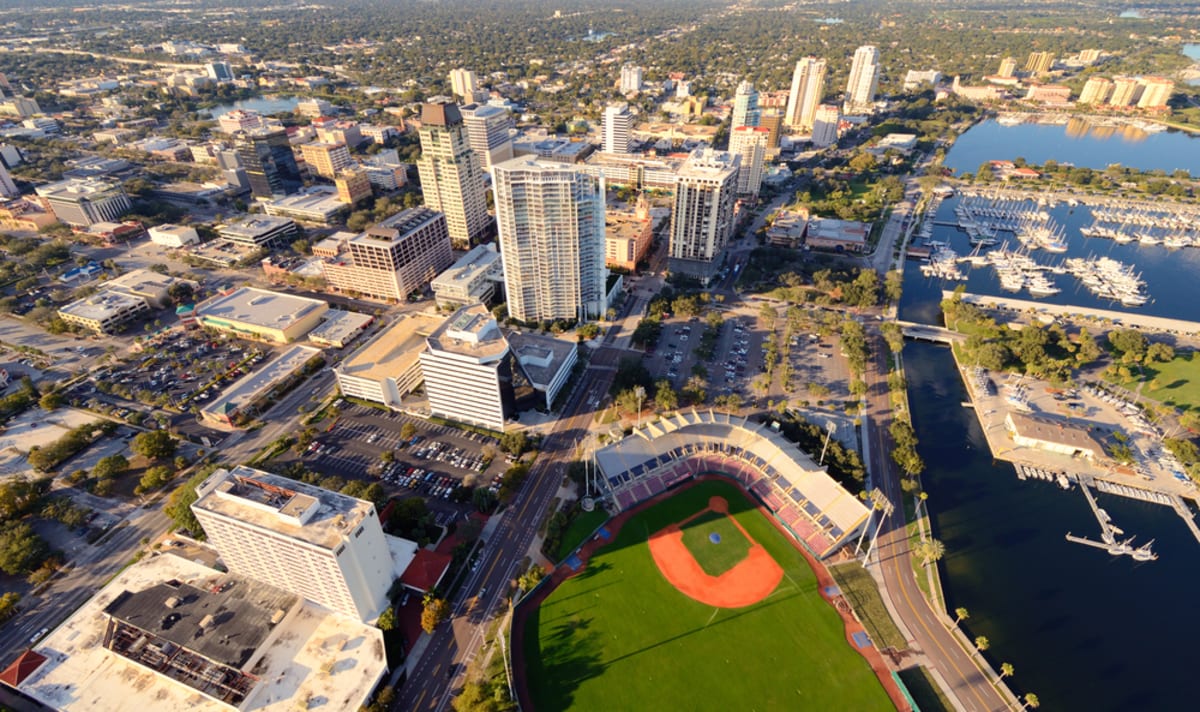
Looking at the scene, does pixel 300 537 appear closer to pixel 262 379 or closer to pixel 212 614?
pixel 212 614

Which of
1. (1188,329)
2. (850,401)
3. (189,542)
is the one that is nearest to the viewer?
(189,542)

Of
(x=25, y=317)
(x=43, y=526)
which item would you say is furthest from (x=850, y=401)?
(x=25, y=317)

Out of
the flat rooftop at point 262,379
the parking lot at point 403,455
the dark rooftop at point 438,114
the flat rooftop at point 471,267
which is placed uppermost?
the dark rooftop at point 438,114

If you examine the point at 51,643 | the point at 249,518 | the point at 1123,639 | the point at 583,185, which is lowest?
the point at 1123,639

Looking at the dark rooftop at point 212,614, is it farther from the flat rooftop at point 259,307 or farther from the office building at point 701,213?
the office building at point 701,213

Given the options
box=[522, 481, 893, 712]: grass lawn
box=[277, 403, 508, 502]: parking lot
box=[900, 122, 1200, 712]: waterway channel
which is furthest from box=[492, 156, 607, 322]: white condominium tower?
box=[900, 122, 1200, 712]: waterway channel

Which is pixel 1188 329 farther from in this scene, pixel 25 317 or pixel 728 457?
pixel 25 317

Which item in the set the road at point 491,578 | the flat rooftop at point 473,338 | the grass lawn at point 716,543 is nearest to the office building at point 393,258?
the flat rooftop at point 473,338
